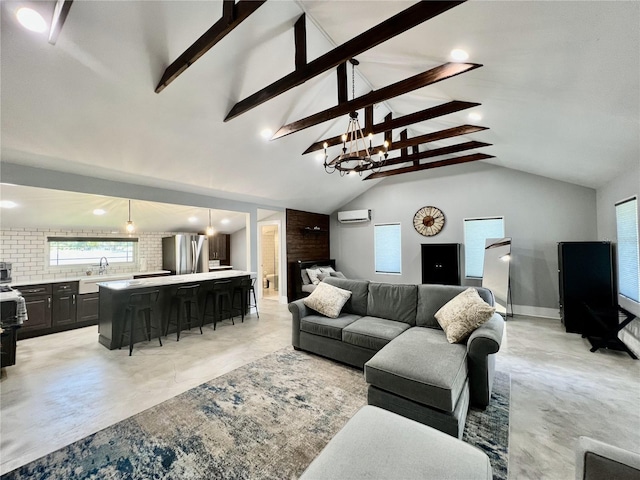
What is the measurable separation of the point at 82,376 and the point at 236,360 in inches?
63.5

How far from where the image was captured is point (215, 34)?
1924 mm

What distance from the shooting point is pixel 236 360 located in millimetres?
3273

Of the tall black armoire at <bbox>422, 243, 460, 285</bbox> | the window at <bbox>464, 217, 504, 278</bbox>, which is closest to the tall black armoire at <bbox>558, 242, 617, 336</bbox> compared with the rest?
the window at <bbox>464, 217, 504, 278</bbox>

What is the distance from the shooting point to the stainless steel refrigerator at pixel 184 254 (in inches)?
241

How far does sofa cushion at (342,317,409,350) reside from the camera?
2.78 meters

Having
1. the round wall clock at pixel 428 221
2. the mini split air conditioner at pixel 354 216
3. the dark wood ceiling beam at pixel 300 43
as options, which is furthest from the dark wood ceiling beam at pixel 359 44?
the round wall clock at pixel 428 221

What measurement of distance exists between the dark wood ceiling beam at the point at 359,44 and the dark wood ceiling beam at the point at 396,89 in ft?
2.33

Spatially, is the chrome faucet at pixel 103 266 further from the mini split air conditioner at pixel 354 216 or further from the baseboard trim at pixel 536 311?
the baseboard trim at pixel 536 311

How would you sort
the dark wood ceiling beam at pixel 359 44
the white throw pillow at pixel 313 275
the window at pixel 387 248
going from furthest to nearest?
the window at pixel 387 248 → the white throw pillow at pixel 313 275 → the dark wood ceiling beam at pixel 359 44

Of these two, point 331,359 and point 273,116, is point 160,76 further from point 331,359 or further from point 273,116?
point 331,359

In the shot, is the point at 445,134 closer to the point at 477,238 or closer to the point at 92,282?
the point at 477,238

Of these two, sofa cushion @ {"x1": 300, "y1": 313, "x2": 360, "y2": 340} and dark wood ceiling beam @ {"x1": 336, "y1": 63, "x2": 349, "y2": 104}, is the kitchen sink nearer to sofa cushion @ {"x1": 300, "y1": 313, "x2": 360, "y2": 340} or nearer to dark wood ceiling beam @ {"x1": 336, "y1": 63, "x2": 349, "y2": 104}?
sofa cushion @ {"x1": 300, "y1": 313, "x2": 360, "y2": 340}

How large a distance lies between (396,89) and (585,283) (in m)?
4.21

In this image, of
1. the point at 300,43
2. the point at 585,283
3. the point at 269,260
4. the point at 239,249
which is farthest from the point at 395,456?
the point at 269,260
